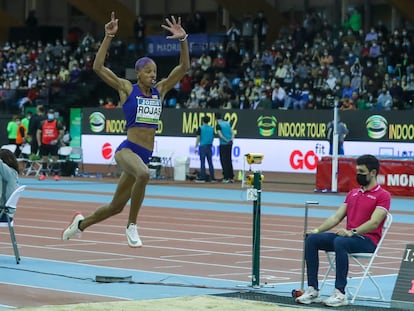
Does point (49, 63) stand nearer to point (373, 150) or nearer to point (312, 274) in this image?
point (373, 150)

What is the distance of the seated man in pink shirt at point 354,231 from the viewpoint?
409 inches

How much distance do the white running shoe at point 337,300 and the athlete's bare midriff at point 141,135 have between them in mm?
2856

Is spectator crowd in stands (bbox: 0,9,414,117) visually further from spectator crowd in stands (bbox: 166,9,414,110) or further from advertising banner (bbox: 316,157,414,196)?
advertising banner (bbox: 316,157,414,196)

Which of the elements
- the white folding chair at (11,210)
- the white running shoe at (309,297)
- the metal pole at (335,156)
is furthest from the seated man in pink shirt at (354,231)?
the metal pole at (335,156)

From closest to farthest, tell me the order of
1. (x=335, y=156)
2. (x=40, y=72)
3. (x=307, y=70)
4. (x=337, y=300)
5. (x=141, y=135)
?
(x=337, y=300), (x=141, y=135), (x=335, y=156), (x=307, y=70), (x=40, y=72)

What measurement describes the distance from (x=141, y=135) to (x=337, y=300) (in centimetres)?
304

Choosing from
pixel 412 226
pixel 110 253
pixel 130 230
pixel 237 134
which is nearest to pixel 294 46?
pixel 237 134

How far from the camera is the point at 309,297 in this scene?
1045cm

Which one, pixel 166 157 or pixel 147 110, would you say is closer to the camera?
pixel 147 110

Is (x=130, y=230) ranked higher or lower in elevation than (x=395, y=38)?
lower

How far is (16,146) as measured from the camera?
37.8m

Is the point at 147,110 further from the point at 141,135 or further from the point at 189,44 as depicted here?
the point at 189,44

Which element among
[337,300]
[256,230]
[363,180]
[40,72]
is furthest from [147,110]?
[40,72]

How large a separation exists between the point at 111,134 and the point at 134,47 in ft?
32.7
